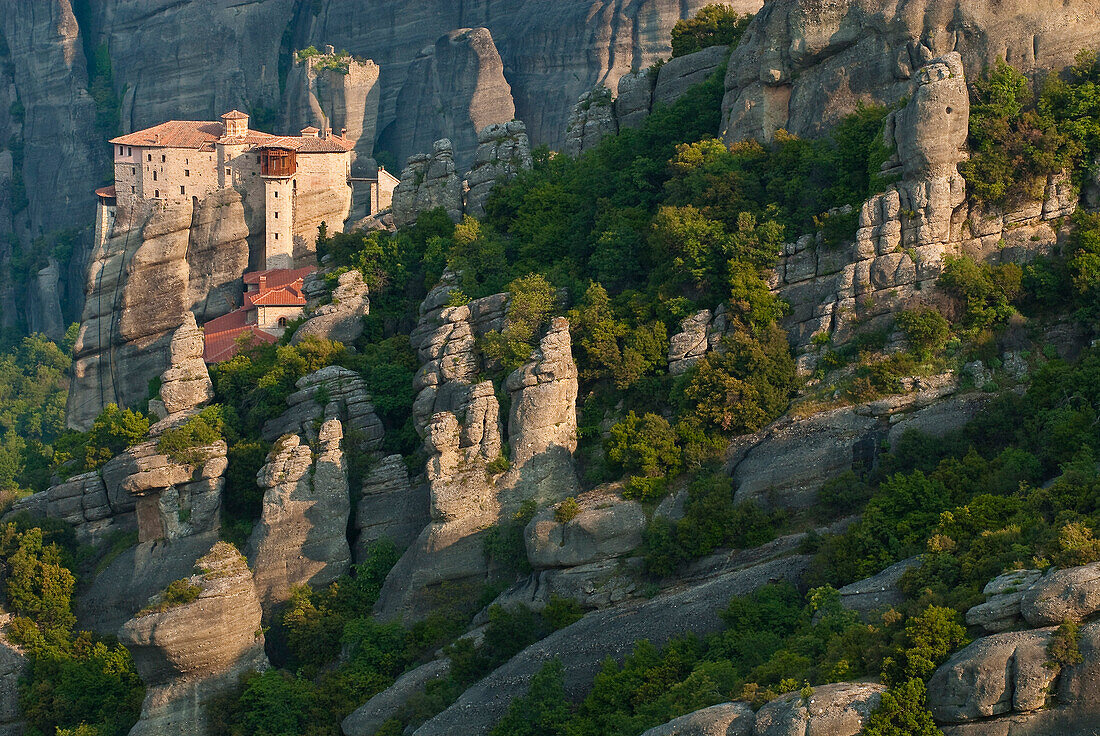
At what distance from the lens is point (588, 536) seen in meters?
49.7

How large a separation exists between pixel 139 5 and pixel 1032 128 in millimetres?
91143

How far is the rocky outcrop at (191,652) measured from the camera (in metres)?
53.3

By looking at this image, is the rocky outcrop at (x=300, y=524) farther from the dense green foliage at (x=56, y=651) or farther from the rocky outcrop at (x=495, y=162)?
the rocky outcrop at (x=495, y=162)

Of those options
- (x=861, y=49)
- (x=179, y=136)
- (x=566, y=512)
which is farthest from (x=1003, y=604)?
(x=179, y=136)

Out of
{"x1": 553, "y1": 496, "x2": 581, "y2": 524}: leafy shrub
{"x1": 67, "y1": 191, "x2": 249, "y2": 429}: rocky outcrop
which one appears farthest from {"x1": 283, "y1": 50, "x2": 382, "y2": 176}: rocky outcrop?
{"x1": 553, "y1": 496, "x2": 581, "y2": 524}: leafy shrub

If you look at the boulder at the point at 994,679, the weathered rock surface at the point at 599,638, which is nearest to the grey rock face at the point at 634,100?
the weathered rock surface at the point at 599,638

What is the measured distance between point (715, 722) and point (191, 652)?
19.9 m

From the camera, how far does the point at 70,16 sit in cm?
13550

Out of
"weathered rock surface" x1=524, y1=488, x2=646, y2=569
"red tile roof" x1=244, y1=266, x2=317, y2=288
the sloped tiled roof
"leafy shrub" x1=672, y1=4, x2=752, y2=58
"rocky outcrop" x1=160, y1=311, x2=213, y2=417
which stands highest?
Result: "leafy shrub" x1=672, y1=4, x2=752, y2=58

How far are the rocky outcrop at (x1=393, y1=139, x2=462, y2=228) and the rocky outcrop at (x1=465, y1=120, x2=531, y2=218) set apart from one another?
534 mm

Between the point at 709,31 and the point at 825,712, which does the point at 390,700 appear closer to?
the point at 825,712

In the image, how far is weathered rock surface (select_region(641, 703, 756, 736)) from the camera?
38.2 m

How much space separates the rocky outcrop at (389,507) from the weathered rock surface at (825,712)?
64.4 feet

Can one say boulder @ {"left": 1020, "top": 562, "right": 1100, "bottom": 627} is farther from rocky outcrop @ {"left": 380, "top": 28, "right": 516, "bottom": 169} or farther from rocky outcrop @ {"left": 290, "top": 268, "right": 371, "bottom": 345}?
rocky outcrop @ {"left": 380, "top": 28, "right": 516, "bottom": 169}
